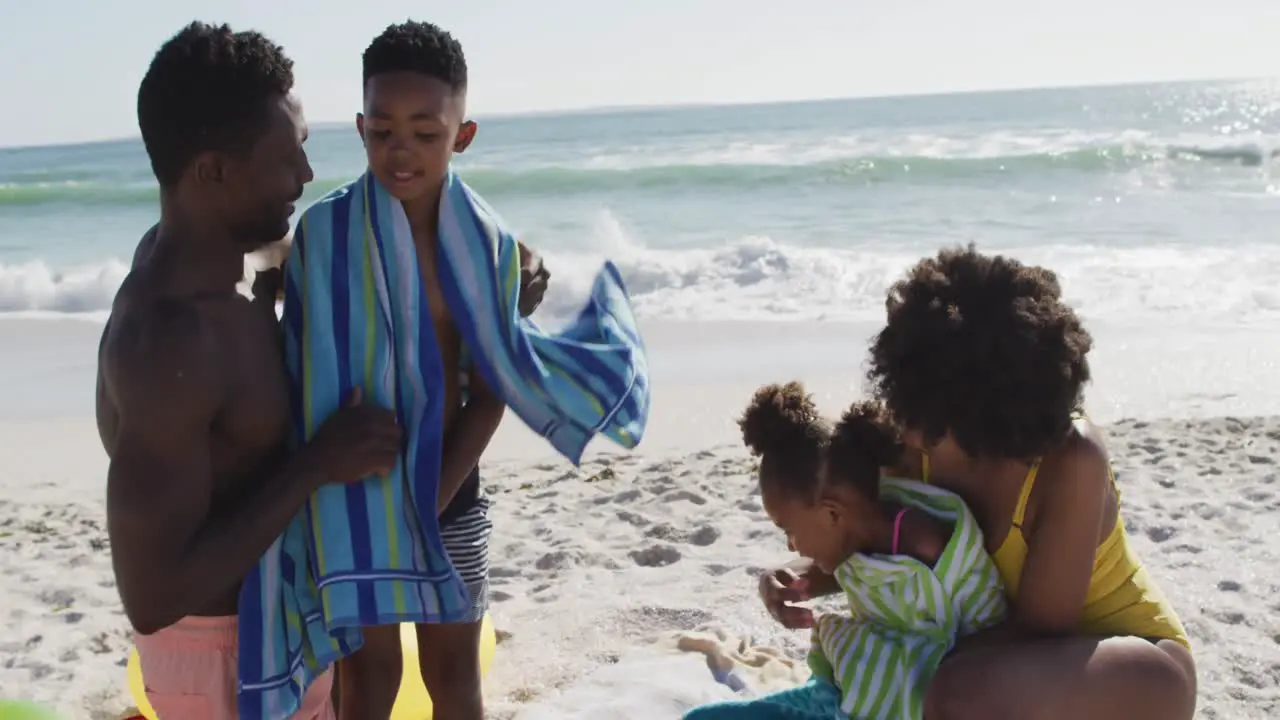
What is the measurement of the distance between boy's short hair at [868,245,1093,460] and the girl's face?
0.73 feet

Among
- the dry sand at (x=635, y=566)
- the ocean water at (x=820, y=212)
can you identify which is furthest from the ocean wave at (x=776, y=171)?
the dry sand at (x=635, y=566)

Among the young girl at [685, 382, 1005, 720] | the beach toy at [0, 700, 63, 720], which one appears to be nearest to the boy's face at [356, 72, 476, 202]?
the young girl at [685, 382, 1005, 720]

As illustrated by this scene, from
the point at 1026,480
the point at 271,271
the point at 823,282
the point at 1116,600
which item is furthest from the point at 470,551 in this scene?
the point at 823,282

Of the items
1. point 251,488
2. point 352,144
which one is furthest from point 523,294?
point 352,144

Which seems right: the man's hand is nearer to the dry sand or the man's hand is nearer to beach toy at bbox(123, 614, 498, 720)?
beach toy at bbox(123, 614, 498, 720)

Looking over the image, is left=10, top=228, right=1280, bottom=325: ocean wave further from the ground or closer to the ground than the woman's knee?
closer to the ground

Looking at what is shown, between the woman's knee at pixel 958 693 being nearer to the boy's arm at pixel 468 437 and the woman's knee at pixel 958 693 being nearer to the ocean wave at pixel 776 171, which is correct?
the boy's arm at pixel 468 437

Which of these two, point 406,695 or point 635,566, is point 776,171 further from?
point 406,695

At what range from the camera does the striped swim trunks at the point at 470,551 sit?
8.19ft

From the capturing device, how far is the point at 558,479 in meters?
5.60

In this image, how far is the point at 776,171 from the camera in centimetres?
2025

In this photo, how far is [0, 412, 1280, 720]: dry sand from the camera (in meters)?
3.58

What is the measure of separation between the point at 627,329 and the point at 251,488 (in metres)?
0.86

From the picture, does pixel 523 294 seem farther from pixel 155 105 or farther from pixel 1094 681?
pixel 1094 681
